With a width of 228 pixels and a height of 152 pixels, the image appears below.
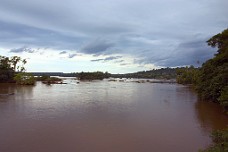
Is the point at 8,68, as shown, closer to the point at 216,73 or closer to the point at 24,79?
the point at 24,79

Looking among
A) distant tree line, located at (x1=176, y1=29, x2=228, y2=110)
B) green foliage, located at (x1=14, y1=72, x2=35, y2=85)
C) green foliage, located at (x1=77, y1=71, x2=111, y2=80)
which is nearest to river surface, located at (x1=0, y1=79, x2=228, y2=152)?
distant tree line, located at (x1=176, y1=29, x2=228, y2=110)

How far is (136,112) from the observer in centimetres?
2186

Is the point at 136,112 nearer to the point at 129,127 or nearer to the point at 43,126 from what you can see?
the point at 129,127

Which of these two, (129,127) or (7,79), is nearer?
(129,127)

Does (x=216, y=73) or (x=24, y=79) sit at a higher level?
(x=216, y=73)

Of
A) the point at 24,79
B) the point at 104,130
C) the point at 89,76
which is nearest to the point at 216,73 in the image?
the point at 104,130

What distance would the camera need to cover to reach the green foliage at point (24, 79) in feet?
186

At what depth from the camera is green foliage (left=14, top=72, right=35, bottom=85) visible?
56775 mm

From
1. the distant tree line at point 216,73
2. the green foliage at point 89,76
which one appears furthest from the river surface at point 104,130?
the green foliage at point 89,76

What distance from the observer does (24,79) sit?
57.3 m

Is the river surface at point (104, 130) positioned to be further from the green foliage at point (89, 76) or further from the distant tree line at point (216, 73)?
the green foliage at point (89, 76)

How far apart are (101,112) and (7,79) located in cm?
4608

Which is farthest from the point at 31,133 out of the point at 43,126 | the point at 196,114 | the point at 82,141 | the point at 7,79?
the point at 7,79

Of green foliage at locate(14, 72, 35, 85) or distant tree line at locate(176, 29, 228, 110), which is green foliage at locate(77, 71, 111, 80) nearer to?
green foliage at locate(14, 72, 35, 85)
